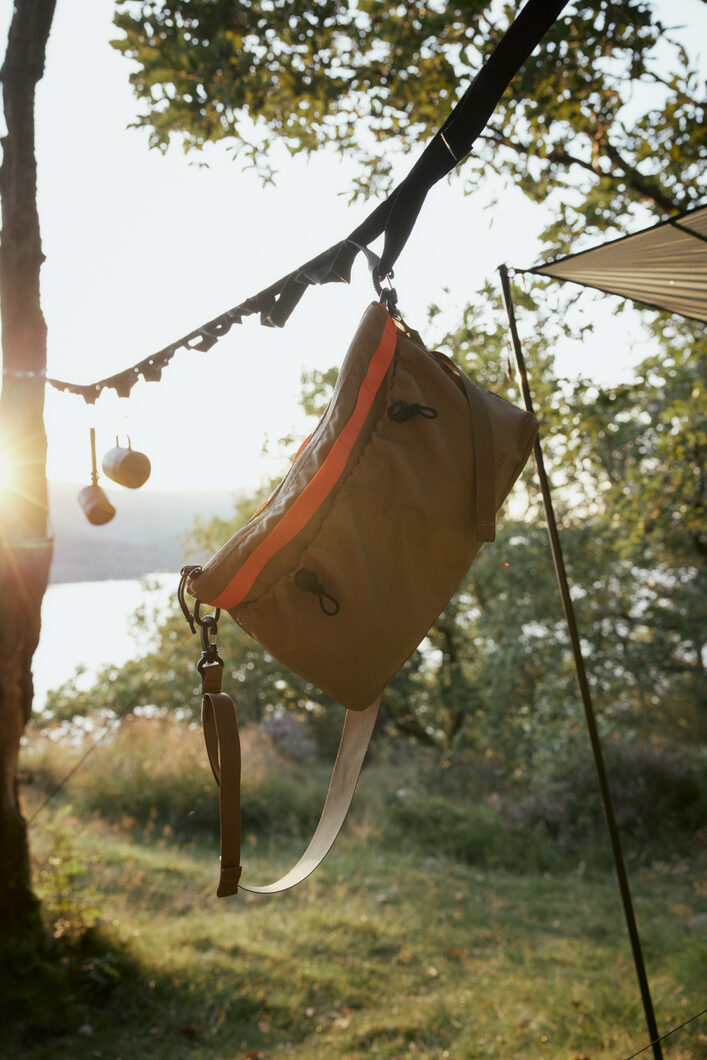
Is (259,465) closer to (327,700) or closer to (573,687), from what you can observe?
(327,700)

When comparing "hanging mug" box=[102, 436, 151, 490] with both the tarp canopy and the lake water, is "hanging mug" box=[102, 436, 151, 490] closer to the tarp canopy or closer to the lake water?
the tarp canopy

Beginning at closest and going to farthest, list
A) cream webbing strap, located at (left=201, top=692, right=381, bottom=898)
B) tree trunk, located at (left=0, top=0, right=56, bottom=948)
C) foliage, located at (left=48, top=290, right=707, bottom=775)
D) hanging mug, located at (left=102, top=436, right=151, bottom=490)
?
cream webbing strap, located at (left=201, top=692, right=381, bottom=898)
hanging mug, located at (left=102, top=436, right=151, bottom=490)
tree trunk, located at (left=0, top=0, right=56, bottom=948)
foliage, located at (left=48, top=290, right=707, bottom=775)

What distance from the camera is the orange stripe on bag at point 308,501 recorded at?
985 millimetres

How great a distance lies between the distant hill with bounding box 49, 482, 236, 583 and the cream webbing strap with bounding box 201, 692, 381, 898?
6860 mm

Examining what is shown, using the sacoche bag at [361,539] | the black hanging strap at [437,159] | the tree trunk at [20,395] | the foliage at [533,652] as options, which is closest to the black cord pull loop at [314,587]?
the sacoche bag at [361,539]

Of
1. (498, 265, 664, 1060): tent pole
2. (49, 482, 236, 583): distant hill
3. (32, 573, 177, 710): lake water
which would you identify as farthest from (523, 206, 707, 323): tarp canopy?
(32, 573, 177, 710): lake water

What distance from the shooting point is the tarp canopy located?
1.80m

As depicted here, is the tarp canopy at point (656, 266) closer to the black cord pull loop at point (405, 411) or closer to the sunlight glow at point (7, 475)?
the black cord pull loop at point (405, 411)

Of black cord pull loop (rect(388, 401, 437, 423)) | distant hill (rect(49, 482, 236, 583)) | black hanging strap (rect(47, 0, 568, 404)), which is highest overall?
distant hill (rect(49, 482, 236, 583))

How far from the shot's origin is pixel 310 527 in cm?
100

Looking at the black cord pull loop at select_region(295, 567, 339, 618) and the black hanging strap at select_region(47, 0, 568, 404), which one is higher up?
the black hanging strap at select_region(47, 0, 568, 404)

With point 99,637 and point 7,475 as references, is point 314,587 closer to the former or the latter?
point 7,475

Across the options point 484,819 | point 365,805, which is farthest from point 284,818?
point 484,819

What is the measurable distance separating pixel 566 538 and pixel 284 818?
179 inches
